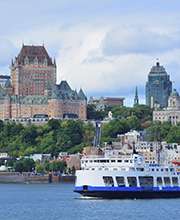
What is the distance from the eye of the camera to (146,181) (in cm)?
A: 13350

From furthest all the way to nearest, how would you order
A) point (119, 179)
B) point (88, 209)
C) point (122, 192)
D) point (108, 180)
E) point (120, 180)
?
point (120, 180)
point (119, 179)
point (108, 180)
point (122, 192)
point (88, 209)

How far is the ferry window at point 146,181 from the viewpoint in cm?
13262

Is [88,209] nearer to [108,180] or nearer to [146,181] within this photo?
[108,180]

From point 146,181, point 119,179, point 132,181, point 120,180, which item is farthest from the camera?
point 146,181

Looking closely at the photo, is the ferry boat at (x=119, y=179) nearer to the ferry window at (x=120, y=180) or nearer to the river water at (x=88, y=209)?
the ferry window at (x=120, y=180)

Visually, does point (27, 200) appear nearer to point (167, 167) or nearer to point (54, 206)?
point (54, 206)

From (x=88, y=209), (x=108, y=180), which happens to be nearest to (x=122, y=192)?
(x=108, y=180)

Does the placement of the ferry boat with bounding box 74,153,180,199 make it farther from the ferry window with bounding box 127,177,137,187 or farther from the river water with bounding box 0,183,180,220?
the river water with bounding box 0,183,180,220

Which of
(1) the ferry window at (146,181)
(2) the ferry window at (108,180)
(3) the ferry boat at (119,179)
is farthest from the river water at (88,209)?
(1) the ferry window at (146,181)

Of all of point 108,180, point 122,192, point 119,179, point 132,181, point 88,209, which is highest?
point 119,179

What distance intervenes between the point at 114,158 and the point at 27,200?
22.5 metres

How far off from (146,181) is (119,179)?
4.79 m

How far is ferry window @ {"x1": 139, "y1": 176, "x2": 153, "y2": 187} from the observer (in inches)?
5221

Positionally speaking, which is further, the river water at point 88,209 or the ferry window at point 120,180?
the ferry window at point 120,180
